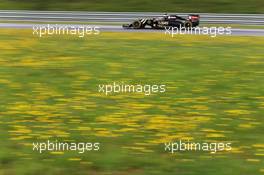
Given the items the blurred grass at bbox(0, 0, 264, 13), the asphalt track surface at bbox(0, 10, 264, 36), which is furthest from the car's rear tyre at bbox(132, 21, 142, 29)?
the blurred grass at bbox(0, 0, 264, 13)

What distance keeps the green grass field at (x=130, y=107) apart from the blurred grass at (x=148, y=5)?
1268 centimetres

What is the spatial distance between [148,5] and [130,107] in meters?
18.6

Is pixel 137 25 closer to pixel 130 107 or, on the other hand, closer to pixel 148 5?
pixel 148 5

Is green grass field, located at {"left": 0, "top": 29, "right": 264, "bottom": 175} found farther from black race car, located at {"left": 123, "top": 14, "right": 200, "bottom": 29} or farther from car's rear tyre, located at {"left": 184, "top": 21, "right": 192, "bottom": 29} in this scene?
car's rear tyre, located at {"left": 184, "top": 21, "right": 192, "bottom": 29}

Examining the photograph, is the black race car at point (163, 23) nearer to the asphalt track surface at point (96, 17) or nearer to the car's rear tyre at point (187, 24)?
the car's rear tyre at point (187, 24)

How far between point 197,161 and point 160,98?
2511 millimetres

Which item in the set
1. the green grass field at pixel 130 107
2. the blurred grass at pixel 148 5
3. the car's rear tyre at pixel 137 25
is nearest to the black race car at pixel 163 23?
the car's rear tyre at pixel 137 25

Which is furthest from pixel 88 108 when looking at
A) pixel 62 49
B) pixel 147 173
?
pixel 62 49

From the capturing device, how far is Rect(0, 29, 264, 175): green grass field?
6043 mm

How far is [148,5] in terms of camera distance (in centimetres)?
2575

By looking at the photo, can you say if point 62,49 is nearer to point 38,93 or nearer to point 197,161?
point 38,93

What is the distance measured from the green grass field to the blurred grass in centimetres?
1268

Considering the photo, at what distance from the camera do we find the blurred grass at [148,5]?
2520 centimetres

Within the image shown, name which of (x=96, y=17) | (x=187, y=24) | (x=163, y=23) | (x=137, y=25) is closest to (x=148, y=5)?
(x=96, y=17)
